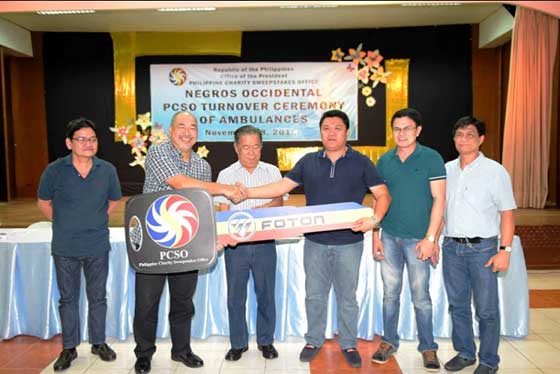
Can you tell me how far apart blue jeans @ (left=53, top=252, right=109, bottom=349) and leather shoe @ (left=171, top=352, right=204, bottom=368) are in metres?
0.47

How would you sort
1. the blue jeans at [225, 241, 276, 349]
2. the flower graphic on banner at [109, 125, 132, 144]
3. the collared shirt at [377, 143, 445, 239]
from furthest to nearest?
the flower graphic on banner at [109, 125, 132, 144], the blue jeans at [225, 241, 276, 349], the collared shirt at [377, 143, 445, 239]

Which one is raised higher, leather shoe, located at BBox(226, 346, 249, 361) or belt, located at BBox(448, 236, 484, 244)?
belt, located at BBox(448, 236, 484, 244)

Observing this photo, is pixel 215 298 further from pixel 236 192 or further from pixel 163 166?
pixel 163 166

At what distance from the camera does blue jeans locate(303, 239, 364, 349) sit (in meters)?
2.73

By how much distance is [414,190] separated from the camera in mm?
2635

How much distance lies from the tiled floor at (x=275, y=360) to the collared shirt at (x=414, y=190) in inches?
30.5

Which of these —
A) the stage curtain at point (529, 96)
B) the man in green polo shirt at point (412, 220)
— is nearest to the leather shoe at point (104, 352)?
the man in green polo shirt at point (412, 220)

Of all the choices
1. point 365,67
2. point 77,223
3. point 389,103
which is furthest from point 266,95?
point 77,223

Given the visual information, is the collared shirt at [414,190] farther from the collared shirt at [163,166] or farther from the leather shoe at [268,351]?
the collared shirt at [163,166]

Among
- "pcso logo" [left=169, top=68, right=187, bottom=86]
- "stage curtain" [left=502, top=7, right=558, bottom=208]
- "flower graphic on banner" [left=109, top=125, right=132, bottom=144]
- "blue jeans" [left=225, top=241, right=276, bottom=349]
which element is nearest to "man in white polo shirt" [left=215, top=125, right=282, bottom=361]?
"blue jeans" [left=225, top=241, right=276, bottom=349]

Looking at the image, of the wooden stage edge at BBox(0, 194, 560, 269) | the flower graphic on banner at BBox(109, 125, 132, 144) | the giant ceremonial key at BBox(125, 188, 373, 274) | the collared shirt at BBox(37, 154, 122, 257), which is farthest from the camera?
the flower graphic on banner at BBox(109, 125, 132, 144)

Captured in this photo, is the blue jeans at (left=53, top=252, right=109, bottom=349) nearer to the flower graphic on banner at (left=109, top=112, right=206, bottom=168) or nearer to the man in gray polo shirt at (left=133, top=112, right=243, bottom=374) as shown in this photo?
the man in gray polo shirt at (left=133, top=112, right=243, bottom=374)

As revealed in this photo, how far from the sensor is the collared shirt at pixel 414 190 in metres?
2.62

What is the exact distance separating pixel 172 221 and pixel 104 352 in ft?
3.50
